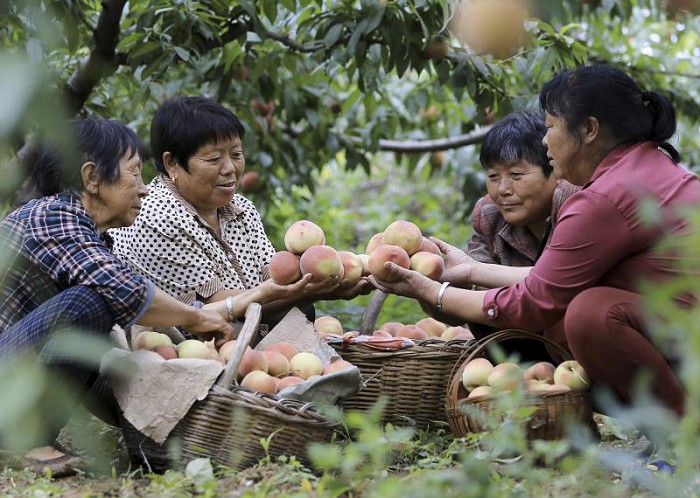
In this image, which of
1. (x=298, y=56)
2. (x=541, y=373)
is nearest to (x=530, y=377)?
(x=541, y=373)

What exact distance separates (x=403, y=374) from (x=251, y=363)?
52cm

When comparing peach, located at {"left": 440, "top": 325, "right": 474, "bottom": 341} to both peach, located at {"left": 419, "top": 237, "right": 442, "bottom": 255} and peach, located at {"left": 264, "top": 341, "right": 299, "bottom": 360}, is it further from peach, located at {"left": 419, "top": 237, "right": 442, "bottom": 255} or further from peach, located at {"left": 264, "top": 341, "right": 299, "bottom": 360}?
peach, located at {"left": 264, "top": 341, "right": 299, "bottom": 360}

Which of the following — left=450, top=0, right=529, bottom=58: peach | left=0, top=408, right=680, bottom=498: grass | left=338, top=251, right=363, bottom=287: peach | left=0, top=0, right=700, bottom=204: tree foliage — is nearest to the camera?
left=0, top=408, right=680, bottom=498: grass

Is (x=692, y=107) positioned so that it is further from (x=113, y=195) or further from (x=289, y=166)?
(x=113, y=195)

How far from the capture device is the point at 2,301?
2471 mm

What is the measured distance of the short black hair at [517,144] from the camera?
3031 millimetres

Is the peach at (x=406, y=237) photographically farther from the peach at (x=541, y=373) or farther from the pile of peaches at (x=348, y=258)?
the peach at (x=541, y=373)

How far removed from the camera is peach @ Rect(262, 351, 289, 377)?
2.57 metres

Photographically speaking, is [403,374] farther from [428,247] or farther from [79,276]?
[79,276]

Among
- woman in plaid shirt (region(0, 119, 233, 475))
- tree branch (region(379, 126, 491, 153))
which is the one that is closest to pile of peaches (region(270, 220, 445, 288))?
woman in plaid shirt (region(0, 119, 233, 475))

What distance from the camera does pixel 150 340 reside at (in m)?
2.64

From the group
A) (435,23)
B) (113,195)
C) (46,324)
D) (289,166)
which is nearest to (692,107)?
(435,23)

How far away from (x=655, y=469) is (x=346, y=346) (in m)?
1.03

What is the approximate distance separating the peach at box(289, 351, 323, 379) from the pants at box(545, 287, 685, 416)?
672mm
